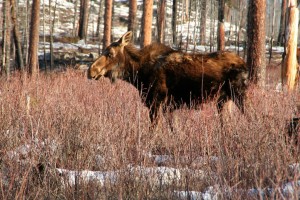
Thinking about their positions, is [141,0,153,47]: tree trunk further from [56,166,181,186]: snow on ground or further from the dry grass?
[56,166,181,186]: snow on ground

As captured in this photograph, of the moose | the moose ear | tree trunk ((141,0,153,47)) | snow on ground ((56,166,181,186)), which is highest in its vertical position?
tree trunk ((141,0,153,47))

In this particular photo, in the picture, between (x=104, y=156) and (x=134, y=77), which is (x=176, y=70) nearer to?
(x=134, y=77)

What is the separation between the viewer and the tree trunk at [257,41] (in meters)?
10.9

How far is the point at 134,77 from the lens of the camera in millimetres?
7176

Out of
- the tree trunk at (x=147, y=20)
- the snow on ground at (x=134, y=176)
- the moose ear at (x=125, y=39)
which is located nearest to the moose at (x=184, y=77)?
the moose ear at (x=125, y=39)

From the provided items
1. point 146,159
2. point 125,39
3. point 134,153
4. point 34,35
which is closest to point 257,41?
point 125,39

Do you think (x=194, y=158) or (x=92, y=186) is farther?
(x=194, y=158)

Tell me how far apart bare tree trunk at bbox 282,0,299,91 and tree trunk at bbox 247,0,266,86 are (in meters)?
1.55

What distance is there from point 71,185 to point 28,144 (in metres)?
1.06

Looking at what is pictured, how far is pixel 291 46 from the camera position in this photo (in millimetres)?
12336

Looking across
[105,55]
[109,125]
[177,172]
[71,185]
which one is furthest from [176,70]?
[71,185]

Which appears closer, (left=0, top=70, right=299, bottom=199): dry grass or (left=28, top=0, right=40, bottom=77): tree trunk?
(left=0, top=70, right=299, bottom=199): dry grass

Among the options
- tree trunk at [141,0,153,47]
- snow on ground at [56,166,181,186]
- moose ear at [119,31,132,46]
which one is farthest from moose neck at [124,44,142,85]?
tree trunk at [141,0,153,47]

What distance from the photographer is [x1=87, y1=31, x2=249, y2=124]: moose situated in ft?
22.5
